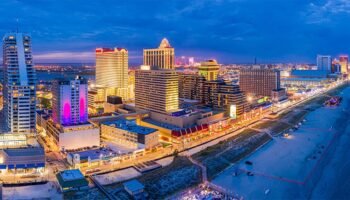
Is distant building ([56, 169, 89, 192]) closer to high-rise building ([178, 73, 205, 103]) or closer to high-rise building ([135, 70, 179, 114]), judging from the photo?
high-rise building ([135, 70, 179, 114])

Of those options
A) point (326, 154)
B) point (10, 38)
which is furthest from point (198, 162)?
point (10, 38)

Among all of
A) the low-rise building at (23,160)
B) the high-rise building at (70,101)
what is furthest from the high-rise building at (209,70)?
the low-rise building at (23,160)

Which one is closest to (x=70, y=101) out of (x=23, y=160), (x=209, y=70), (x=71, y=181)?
(x=23, y=160)

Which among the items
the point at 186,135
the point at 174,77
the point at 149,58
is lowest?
the point at 186,135

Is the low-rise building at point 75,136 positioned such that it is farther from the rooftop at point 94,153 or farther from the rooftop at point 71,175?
the rooftop at point 71,175

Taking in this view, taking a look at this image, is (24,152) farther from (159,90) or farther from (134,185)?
(159,90)

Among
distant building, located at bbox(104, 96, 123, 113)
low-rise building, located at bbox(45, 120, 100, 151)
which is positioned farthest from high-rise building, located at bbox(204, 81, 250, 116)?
low-rise building, located at bbox(45, 120, 100, 151)

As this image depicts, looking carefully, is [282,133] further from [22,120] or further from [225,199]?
[22,120]
